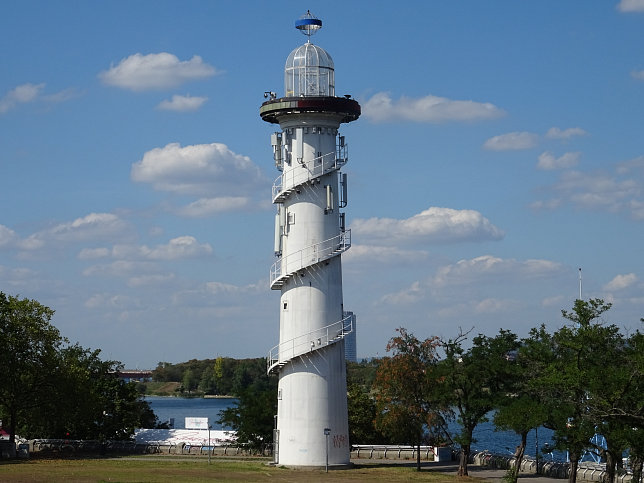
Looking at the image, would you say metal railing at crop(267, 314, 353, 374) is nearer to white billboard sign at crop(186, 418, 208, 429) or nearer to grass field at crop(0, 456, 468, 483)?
grass field at crop(0, 456, 468, 483)

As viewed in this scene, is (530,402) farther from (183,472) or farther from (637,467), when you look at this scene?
(183,472)

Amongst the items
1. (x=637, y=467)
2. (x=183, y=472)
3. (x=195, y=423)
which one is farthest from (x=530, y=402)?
(x=195, y=423)

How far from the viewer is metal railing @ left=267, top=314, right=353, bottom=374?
5372 cm

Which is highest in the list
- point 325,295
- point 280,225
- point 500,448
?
point 280,225

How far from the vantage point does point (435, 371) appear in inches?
2124

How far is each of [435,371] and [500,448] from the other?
63.3 metres

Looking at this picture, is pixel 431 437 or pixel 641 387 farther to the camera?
pixel 431 437

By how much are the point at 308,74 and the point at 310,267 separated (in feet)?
36.2

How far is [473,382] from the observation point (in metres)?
52.8

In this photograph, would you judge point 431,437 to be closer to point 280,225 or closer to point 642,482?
point 280,225

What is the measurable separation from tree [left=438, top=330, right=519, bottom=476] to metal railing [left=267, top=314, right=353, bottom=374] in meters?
5.85

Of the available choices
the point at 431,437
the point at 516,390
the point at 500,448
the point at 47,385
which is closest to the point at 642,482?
the point at 516,390

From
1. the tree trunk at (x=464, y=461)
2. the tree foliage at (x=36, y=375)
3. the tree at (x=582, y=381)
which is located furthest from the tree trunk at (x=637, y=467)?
the tree foliage at (x=36, y=375)

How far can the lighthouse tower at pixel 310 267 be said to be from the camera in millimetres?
53719
